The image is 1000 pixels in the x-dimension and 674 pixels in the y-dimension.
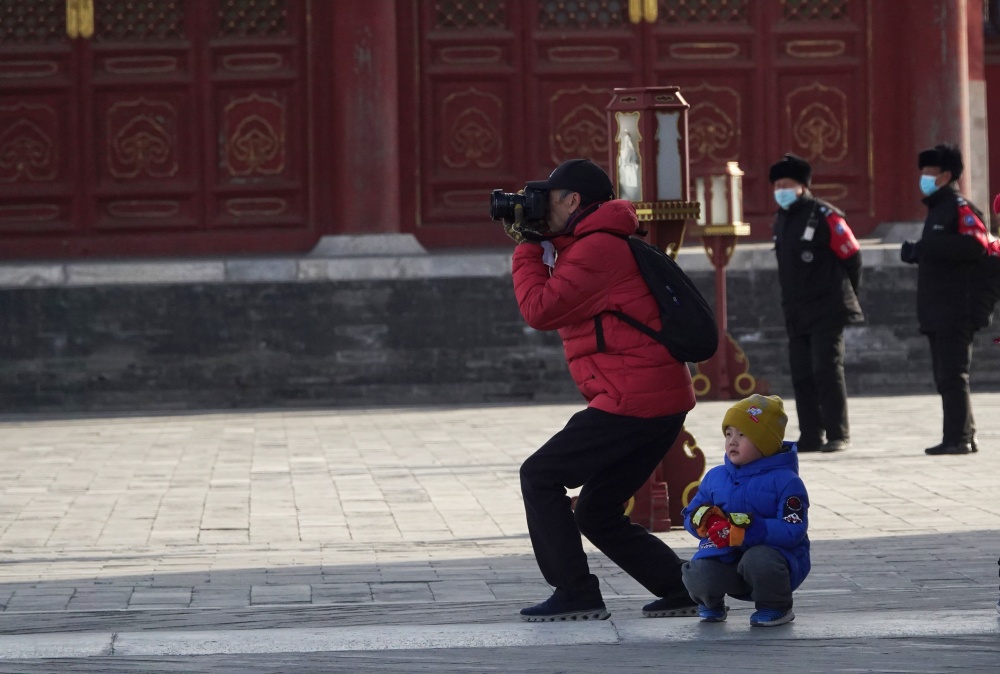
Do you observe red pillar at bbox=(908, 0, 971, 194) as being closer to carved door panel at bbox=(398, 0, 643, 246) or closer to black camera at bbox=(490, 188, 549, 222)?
carved door panel at bbox=(398, 0, 643, 246)

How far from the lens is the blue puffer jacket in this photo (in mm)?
6102

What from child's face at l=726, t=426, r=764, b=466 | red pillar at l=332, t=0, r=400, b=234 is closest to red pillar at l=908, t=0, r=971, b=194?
red pillar at l=332, t=0, r=400, b=234

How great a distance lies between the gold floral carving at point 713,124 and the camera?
1670 cm

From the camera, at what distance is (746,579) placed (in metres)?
6.14

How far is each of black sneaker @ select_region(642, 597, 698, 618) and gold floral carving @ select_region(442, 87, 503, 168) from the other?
34.5 ft

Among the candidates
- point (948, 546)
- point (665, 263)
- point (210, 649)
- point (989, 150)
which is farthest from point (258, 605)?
point (989, 150)

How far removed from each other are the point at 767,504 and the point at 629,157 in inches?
120

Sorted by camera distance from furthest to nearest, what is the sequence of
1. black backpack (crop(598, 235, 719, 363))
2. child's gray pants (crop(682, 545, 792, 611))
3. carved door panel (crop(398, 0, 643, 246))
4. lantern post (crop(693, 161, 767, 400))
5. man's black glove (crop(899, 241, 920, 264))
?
carved door panel (crop(398, 0, 643, 246)) → lantern post (crop(693, 161, 767, 400)) → man's black glove (crop(899, 241, 920, 264)) → black backpack (crop(598, 235, 719, 363)) → child's gray pants (crop(682, 545, 792, 611))

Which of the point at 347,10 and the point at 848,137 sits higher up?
the point at 347,10

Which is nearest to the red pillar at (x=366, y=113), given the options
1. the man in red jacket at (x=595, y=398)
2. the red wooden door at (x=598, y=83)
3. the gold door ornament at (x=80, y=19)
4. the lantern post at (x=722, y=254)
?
the red wooden door at (x=598, y=83)

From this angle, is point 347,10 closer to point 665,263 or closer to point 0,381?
point 0,381

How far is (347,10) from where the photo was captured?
1584 cm

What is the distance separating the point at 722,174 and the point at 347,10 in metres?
3.53

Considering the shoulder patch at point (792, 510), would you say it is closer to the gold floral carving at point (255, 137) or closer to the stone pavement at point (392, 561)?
the stone pavement at point (392, 561)
